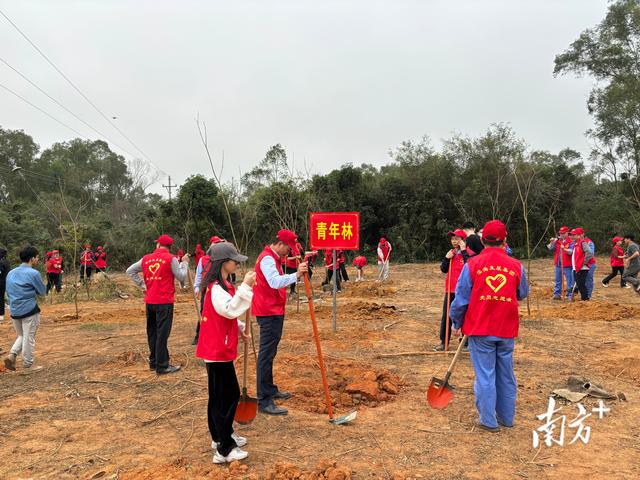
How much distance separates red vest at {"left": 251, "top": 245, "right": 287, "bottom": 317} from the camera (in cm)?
463

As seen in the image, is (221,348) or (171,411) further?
(171,411)

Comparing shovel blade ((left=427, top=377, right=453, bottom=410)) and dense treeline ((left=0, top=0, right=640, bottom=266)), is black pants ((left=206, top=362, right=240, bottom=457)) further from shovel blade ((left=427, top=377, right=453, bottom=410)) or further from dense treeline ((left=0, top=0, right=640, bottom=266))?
dense treeline ((left=0, top=0, right=640, bottom=266))

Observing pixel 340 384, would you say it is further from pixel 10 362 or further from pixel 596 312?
pixel 596 312

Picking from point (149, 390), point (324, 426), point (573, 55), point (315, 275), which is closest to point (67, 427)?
point (149, 390)

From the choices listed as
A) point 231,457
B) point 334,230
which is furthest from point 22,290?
point 334,230

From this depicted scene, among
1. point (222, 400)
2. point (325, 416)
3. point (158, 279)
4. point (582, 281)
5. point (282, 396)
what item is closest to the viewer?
point (222, 400)

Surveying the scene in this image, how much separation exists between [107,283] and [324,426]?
1431 centimetres

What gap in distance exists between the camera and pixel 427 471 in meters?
3.37

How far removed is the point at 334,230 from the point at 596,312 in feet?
19.8

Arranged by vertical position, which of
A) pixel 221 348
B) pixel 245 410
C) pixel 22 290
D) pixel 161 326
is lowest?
pixel 245 410

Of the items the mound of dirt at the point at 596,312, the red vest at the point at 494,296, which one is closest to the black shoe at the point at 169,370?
the red vest at the point at 494,296

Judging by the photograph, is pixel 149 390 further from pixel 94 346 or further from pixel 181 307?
pixel 181 307

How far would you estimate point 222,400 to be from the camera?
3432mm

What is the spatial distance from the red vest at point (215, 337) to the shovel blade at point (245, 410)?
81cm
